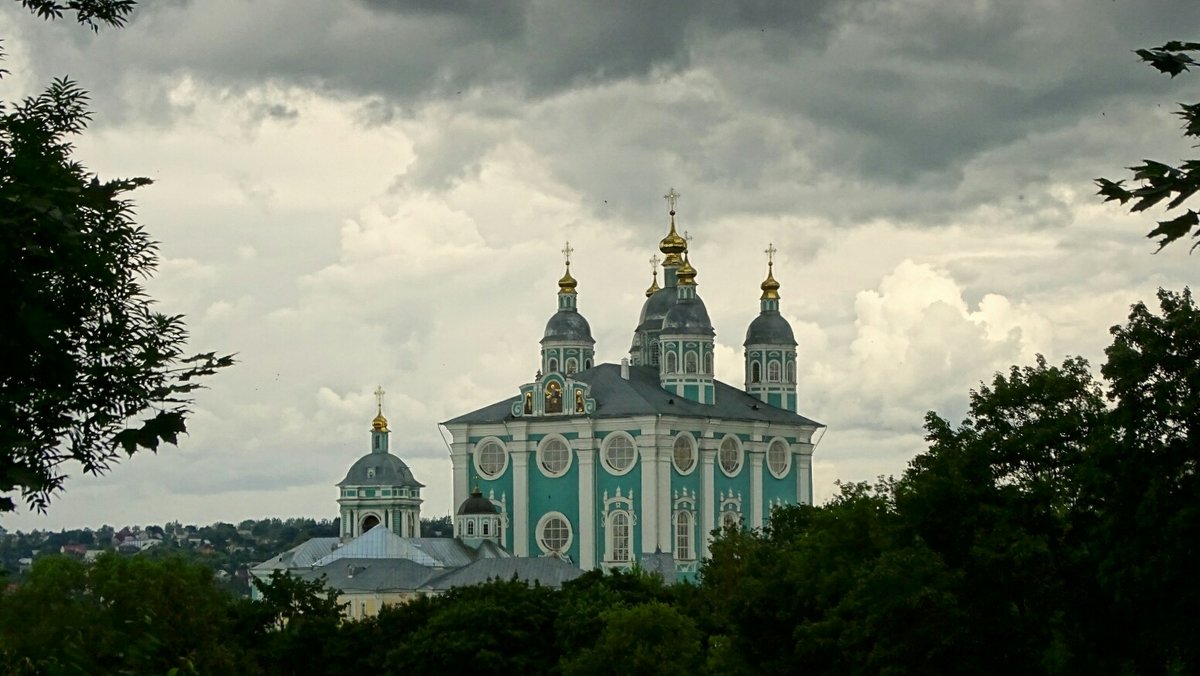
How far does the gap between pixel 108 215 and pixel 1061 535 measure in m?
23.6

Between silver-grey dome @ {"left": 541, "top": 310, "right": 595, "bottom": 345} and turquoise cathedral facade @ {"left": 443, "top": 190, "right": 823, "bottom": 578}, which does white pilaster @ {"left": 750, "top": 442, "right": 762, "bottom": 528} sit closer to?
turquoise cathedral facade @ {"left": 443, "top": 190, "right": 823, "bottom": 578}

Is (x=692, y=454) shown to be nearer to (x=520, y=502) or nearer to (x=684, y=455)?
(x=684, y=455)

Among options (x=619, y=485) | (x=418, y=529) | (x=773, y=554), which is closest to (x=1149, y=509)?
(x=773, y=554)

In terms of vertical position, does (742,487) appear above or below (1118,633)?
above

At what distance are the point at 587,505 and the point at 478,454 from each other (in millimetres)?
7800

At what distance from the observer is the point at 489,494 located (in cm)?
11800

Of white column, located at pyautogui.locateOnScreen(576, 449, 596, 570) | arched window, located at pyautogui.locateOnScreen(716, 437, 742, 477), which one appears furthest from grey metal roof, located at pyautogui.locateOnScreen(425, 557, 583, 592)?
arched window, located at pyautogui.locateOnScreen(716, 437, 742, 477)

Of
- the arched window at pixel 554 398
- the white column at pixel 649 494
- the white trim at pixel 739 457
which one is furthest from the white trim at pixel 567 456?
the white trim at pixel 739 457

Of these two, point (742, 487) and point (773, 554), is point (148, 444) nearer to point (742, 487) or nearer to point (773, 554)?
point (773, 554)

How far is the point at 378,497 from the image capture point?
12675 cm

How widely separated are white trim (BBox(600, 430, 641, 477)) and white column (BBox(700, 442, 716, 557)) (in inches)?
159

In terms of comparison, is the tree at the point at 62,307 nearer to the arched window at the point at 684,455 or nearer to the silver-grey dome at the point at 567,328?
the arched window at the point at 684,455

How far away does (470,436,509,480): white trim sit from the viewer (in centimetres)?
11781

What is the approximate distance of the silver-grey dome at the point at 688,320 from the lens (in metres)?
120
